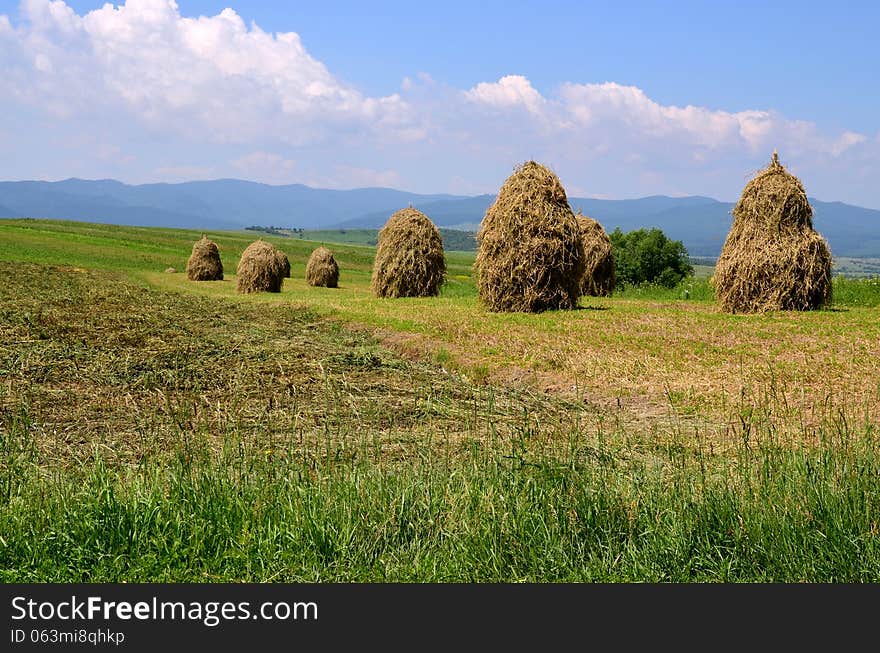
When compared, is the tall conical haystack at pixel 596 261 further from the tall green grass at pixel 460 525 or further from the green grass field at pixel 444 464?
the tall green grass at pixel 460 525

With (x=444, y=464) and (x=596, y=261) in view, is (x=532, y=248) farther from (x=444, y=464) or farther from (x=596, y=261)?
(x=444, y=464)

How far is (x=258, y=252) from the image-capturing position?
105 ft

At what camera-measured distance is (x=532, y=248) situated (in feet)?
65.7

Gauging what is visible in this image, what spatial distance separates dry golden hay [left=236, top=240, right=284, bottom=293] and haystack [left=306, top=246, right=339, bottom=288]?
4.58 m

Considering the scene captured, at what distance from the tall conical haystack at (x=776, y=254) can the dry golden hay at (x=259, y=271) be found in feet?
60.4

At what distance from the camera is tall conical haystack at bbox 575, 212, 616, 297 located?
2902 centimetres

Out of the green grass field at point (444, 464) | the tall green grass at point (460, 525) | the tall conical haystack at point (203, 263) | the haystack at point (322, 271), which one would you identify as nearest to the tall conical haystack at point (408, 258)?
the haystack at point (322, 271)

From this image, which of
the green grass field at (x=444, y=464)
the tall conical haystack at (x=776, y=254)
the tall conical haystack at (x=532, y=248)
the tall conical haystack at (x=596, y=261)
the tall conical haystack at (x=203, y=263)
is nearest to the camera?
the green grass field at (x=444, y=464)

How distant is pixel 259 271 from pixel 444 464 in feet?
89.0

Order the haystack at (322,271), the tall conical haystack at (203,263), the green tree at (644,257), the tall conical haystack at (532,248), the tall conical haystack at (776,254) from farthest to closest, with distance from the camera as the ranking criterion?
the green tree at (644,257)
the tall conical haystack at (203,263)
the haystack at (322,271)
the tall conical haystack at (532,248)
the tall conical haystack at (776,254)

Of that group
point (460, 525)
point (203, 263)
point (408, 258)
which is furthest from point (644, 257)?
point (460, 525)

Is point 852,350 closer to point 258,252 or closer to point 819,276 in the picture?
point 819,276

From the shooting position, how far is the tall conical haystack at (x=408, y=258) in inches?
1098

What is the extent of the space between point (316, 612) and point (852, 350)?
11169 mm
